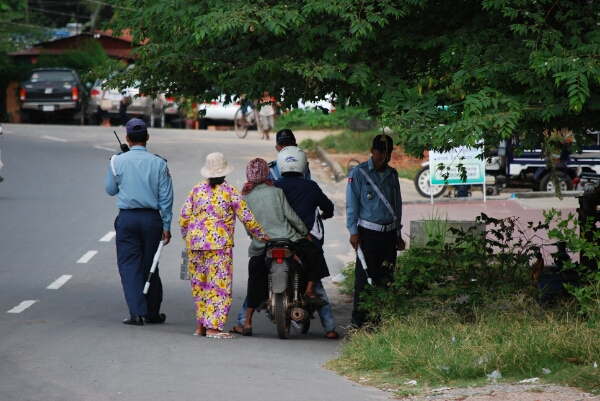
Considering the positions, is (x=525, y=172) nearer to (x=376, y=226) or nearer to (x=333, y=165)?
(x=333, y=165)

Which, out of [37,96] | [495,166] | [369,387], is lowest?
[369,387]

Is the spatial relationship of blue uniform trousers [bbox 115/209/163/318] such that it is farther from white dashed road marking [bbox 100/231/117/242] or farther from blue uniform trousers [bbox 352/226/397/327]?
white dashed road marking [bbox 100/231/117/242]

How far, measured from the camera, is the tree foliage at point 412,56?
730 cm

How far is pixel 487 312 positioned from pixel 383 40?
239 cm

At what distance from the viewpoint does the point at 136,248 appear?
9648 mm

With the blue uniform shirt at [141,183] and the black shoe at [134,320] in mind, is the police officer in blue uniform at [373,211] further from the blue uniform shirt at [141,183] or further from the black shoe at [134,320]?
the black shoe at [134,320]

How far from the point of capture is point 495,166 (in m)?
22.0

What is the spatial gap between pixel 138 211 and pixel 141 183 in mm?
269

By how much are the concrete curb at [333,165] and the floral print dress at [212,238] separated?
Result: 13908 millimetres

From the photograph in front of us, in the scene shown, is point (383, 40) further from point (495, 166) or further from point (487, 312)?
point (495, 166)

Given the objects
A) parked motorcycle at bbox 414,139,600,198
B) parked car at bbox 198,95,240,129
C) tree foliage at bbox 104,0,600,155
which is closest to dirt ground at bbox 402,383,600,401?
tree foliage at bbox 104,0,600,155

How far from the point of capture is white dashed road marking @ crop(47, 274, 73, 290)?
12.0 meters

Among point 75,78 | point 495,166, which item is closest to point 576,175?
point 495,166

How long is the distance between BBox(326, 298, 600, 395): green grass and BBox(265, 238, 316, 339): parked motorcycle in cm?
90
